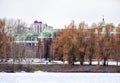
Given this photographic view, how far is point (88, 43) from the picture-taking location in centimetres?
9188

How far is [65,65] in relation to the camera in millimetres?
89875

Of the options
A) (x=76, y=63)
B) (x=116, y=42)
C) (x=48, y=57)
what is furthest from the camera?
(x=48, y=57)

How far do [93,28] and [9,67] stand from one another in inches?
714

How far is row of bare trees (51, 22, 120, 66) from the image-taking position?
90.2 m

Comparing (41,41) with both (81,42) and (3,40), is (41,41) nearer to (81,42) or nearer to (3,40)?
(3,40)

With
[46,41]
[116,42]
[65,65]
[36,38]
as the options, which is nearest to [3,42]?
[65,65]

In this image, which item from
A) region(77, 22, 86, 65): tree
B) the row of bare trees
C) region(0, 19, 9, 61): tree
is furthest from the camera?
region(77, 22, 86, 65): tree

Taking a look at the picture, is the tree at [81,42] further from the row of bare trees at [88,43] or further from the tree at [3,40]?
the tree at [3,40]

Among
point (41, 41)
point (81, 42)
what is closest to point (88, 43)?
point (81, 42)

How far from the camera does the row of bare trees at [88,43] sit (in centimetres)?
9019

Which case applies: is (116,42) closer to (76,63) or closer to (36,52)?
(76,63)
